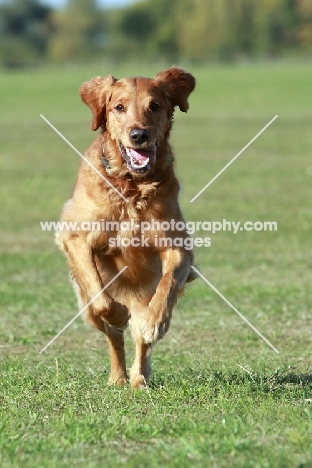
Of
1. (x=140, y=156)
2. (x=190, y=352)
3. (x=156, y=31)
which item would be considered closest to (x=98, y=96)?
(x=140, y=156)

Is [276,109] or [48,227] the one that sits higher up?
[48,227]

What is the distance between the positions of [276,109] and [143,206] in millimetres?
28276

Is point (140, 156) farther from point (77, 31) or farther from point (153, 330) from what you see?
point (77, 31)

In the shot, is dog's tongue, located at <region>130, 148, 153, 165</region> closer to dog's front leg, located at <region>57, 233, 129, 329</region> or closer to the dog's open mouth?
the dog's open mouth

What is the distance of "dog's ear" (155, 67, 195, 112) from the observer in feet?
20.9

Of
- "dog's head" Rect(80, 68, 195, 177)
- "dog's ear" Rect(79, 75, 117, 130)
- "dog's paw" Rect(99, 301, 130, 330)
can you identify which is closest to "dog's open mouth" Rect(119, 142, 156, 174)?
"dog's head" Rect(80, 68, 195, 177)

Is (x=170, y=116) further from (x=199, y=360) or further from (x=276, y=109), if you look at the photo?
(x=276, y=109)

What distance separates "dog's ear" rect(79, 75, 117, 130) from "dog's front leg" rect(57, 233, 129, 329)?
79 centimetres

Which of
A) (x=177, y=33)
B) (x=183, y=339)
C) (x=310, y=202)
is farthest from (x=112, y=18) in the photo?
(x=183, y=339)

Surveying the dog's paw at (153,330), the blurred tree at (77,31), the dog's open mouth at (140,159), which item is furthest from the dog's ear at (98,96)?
the blurred tree at (77,31)

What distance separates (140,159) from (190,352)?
1750 mm

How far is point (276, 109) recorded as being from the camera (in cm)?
3356

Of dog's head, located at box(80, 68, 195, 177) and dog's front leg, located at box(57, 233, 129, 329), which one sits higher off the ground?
dog's head, located at box(80, 68, 195, 177)

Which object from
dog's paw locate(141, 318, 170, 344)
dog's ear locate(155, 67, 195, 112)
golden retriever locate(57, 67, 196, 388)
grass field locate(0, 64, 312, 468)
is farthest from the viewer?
dog's ear locate(155, 67, 195, 112)
